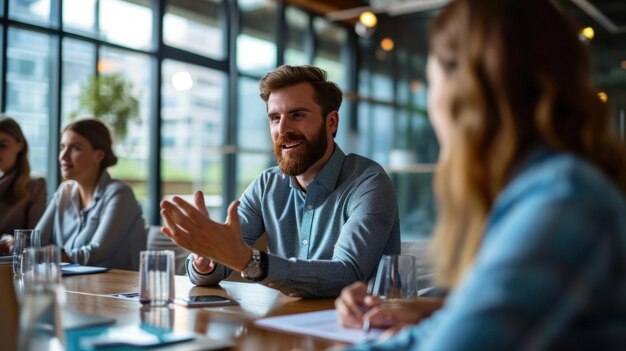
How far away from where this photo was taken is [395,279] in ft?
5.09

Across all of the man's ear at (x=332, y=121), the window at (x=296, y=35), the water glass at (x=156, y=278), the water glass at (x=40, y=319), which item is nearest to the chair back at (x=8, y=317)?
the water glass at (x=156, y=278)

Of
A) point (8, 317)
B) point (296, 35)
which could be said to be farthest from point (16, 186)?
point (296, 35)

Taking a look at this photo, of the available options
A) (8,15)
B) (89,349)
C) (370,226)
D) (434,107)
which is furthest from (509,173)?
(8,15)

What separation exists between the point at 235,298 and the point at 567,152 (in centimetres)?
129

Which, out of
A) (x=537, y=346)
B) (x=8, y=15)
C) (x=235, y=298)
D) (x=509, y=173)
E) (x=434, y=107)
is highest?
(x=8, y=15)

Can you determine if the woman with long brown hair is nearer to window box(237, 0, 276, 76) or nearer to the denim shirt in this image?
the denim shirt

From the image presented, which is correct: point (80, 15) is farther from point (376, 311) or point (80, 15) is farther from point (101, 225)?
point (376, 311)

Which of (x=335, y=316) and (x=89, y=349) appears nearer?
(x=89, y=349)

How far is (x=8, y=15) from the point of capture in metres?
5.43

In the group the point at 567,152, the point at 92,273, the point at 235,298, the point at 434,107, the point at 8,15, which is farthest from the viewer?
the point at 8,15

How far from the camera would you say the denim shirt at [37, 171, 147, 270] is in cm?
338

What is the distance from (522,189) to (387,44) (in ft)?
28.5

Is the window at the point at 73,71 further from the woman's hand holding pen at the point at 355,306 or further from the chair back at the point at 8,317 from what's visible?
the woman's hand holding pen at the point at 355,306

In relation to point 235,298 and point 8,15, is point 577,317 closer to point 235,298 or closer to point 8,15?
point 235,298
